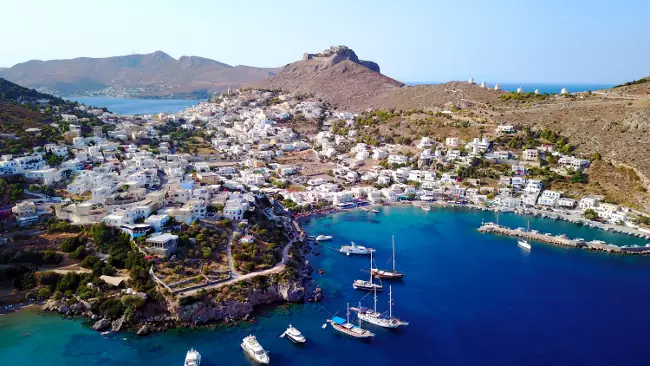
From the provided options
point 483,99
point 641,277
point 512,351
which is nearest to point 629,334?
point 512,351

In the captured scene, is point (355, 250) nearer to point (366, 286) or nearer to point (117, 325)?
point (366, 286)

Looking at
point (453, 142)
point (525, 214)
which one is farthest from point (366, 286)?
point (453, 142)

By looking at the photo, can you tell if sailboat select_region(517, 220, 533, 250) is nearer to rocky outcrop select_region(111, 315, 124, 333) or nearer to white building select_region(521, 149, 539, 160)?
white building select_region(521, 149, 539, 160)

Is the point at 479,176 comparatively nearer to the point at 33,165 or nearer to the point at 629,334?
the point at 629,334

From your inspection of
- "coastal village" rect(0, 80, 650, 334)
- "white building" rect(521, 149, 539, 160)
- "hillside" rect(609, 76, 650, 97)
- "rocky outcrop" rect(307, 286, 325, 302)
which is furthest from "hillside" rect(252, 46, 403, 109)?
"rocky outcrop" rect(307, 286, 325, 302)

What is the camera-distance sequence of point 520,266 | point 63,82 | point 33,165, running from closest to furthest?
point 520,266 < point 33,165 < point 63,82

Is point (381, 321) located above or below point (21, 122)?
below
